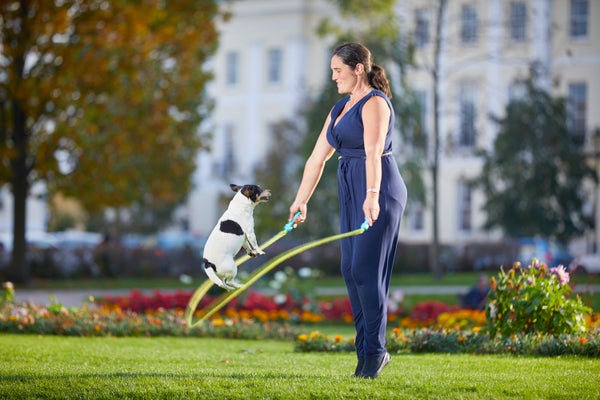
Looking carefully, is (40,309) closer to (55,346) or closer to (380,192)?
(55,346)

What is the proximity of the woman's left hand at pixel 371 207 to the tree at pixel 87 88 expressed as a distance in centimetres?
1703

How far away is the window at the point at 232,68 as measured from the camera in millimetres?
52531

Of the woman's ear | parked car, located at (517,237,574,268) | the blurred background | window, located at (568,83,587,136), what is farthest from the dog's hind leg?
window, located at (568,83,587,136)

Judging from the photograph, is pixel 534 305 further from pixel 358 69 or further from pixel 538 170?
pixel 538 170

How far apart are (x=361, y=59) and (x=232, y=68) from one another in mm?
45932

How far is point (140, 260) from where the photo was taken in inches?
1176

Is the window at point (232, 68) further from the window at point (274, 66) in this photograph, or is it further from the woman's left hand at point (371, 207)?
the woman's left hand at point (371, 207)

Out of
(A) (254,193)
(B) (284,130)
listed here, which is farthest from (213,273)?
(B) (284,130)

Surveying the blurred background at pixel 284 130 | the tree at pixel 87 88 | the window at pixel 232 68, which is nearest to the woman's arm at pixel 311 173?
the blurred background at pixel 284 130

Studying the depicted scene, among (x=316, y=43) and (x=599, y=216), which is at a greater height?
(x=316, y=43)

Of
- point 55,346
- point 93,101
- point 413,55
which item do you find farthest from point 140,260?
point 55,346

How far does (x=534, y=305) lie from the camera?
9.24m

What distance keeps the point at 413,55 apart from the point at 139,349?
18.6m

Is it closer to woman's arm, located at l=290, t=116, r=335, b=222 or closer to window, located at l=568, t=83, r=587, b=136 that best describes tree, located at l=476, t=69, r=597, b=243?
window, located at l=568, t=83, r=587, b=136
